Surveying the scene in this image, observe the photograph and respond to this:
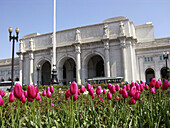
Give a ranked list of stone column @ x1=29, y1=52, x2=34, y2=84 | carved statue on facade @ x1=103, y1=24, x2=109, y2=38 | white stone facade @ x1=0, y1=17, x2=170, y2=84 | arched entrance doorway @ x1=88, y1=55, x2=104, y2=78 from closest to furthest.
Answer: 1. white stone facade @ x1=0, y1=17, x2=170, y2=84
2. carved statue on facade @ x1=103, y1=24, x2=109, y2=38
3. arched entrance doorway @ x1=88, y1=55, x2=104, y2=78
4. stone column @ x1=29, y1=52, x2=34, y2=84

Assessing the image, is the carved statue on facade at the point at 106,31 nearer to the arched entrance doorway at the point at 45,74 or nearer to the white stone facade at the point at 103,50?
the white stone facade at the point at 103,50

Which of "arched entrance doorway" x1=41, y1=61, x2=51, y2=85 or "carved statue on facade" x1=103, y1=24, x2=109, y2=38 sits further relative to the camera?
"arched entrance doorway" x1=41, y1=61, x2=51, y2=85

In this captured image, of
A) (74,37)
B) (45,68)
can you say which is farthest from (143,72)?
(45,68)

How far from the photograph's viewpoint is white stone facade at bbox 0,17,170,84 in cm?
3509

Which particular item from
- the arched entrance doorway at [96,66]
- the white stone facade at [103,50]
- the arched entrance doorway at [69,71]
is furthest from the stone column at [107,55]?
the arched entrance doorway at [69,71]

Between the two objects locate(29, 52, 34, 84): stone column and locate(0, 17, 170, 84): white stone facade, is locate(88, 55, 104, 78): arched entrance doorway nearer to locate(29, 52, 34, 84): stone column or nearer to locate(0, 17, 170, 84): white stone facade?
locate(0, 17, 170, 84): white stone facade

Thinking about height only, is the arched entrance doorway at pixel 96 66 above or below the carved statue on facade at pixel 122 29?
below

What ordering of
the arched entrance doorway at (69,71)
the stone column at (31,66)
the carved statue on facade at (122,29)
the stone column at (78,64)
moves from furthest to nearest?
the arched entrance doorway at (69,71), the stone column at (31,66), the stone column at (78,64), the carved statue on facade at (122,29)

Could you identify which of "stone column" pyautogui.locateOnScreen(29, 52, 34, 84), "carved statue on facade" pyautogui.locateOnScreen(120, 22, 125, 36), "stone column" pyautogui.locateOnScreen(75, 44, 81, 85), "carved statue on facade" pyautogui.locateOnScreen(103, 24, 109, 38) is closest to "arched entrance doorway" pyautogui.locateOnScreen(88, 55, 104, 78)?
"stone column" pyautogui.locateOnScreen(75, 44, 81, 85)

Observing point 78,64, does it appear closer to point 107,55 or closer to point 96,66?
point 107,55

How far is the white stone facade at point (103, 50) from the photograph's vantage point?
115 ft

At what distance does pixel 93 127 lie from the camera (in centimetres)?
314

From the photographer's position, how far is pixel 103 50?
36.9 meters

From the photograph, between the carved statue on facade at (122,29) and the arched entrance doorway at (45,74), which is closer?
the carved statue on facade at (122,29)
